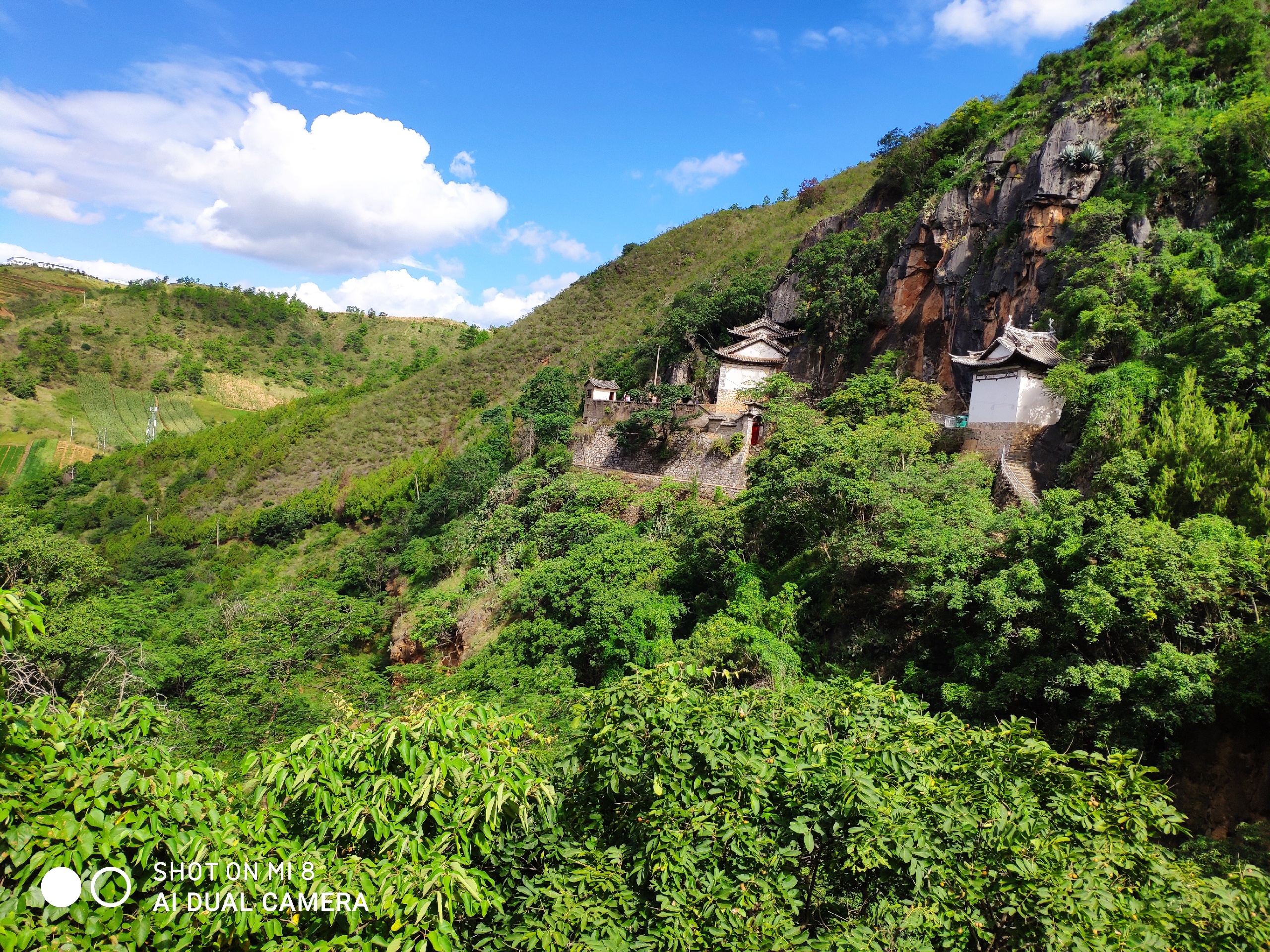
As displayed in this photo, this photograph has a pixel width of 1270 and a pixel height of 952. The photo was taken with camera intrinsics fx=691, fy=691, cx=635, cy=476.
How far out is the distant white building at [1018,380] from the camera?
16.4m

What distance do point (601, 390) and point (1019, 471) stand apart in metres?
22.0

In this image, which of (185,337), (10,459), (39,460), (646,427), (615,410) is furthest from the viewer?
(185,337)

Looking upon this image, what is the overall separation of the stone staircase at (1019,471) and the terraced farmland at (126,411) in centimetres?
A: 7112

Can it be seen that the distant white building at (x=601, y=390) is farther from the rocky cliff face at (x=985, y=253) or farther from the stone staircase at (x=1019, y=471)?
the stone staircase at (x=1019, y=471)

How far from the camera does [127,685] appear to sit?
16.0 metres

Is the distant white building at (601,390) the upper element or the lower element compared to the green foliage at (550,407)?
upper

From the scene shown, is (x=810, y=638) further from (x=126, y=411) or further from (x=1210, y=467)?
(x=126, y=411)

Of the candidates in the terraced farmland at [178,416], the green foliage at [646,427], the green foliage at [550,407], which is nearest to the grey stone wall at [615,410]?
the green foliage at [646,427]

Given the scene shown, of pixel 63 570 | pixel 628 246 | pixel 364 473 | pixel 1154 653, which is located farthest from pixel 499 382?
pixel 1154 653

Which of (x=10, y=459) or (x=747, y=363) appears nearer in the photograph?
(x=747, y=363)

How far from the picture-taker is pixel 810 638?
1491 cm

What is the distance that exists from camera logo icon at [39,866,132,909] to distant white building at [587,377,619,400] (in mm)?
31769

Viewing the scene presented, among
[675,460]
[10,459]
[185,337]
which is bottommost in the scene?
[10,459]

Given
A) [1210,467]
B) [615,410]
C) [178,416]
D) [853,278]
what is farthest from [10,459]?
[1210,467]
